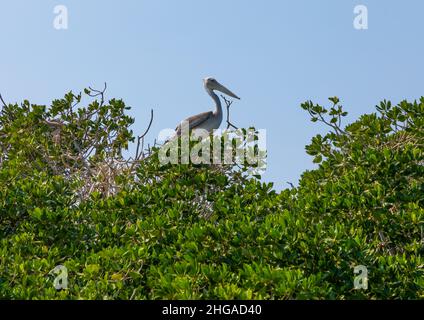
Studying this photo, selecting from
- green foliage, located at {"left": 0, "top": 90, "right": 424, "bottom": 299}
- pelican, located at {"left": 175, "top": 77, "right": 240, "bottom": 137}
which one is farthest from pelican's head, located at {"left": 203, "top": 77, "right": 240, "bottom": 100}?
green foliage, located at {"left": 0, "top": 90, "right": 424, "bottom": 299}

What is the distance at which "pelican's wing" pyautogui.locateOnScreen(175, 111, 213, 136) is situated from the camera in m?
14.0

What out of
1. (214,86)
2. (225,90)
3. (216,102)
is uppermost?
(214,86)

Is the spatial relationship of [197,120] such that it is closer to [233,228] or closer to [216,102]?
[216,102]

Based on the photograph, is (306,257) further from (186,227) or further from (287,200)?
(287,200)

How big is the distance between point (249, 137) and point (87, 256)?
12.9ft

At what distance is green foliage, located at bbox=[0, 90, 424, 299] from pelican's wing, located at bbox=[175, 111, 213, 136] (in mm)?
2116

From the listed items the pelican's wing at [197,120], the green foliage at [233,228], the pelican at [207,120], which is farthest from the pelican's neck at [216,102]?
the green foliage at [233,228]

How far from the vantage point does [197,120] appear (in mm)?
14102

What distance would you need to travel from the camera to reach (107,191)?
11.2 metres

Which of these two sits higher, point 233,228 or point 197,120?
point 197,120

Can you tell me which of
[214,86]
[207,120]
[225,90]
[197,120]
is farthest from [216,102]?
[197,120]

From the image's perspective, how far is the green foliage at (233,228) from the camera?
6926 millimetres

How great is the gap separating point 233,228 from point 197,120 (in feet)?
21.6
